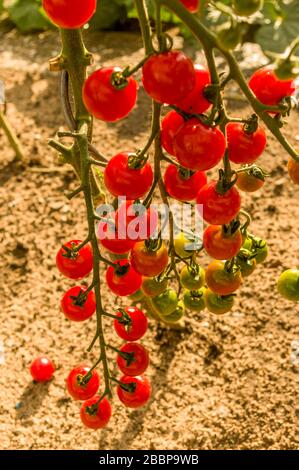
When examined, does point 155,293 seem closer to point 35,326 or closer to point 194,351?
point 194,351

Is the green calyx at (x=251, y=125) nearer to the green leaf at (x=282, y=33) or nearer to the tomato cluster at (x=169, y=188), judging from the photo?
the tomato cluster at (x=169, y=188)

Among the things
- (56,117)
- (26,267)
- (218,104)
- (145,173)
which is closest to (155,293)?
(145,173)

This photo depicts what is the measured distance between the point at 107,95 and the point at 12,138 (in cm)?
158

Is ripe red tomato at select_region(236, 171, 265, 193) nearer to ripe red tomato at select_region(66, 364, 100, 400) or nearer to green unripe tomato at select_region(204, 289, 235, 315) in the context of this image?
green unripe tomato at select_region(204, 289, 235, 315)

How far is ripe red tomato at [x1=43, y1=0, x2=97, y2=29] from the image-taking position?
2.66 ft

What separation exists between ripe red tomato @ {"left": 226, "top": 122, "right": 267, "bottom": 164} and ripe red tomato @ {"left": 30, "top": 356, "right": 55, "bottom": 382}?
1077 millimetres

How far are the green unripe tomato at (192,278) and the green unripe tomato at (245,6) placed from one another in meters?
0.57

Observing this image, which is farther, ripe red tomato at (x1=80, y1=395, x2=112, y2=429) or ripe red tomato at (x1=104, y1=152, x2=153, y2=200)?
ripe red tomato at (x1=80, y1=395, x2=112, y2=429)

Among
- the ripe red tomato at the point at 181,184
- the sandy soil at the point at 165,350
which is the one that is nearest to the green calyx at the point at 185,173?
the ripe red tomato at the point at 181,184

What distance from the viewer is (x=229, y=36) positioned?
2.32 feet

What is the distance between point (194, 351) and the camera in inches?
70.6

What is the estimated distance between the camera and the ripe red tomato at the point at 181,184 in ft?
3.23

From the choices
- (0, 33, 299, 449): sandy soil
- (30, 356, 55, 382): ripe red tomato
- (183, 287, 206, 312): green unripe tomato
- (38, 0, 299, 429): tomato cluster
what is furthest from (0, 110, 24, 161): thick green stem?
(183, 287, 206, 312): green unripe tomato

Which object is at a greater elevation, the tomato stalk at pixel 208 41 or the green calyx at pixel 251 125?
the tomato stalk at pixel 208 41
